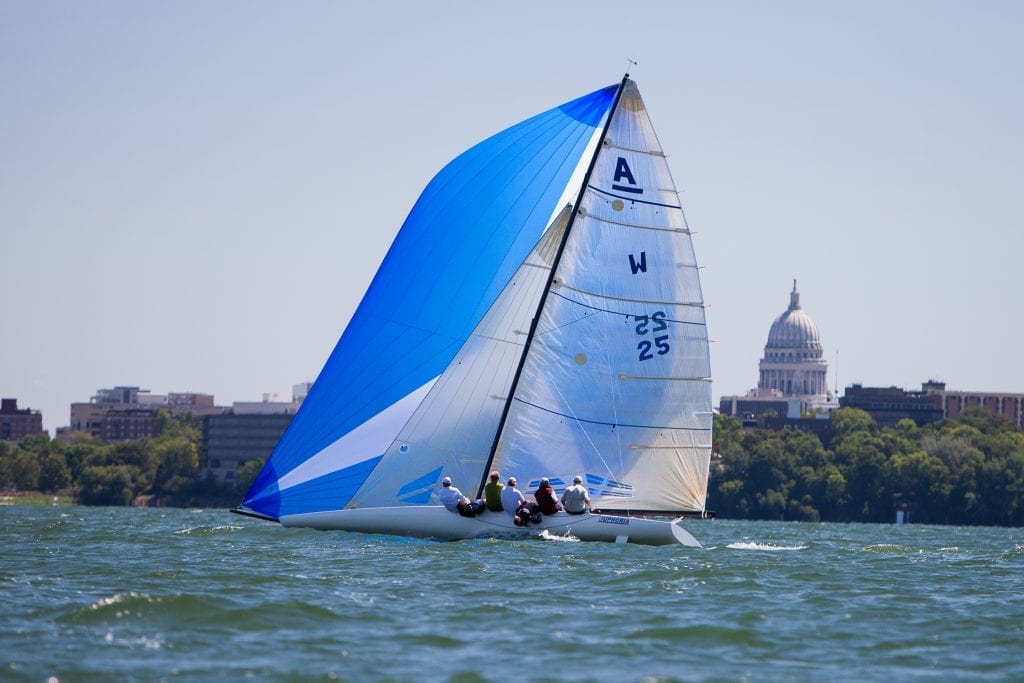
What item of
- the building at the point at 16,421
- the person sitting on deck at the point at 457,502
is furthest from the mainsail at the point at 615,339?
the building at the point at 16,421

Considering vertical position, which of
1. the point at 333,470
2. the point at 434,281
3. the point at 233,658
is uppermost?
the point at 434,281

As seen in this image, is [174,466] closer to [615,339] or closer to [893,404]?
[893,404]

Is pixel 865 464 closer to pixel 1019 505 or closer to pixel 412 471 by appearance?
pixel 1019 505

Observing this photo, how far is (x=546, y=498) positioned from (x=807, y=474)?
227ft

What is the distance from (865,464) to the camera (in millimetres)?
94812

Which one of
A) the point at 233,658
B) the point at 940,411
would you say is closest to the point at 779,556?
the point at 233,658

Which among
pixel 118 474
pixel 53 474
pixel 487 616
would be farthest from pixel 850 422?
pixel 487 616

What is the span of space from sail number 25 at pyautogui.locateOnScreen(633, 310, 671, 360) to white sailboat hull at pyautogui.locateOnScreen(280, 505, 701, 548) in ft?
8.34

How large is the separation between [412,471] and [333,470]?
3.80 ft

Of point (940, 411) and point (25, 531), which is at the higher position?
point (940, 411)

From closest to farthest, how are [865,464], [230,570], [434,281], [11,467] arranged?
1. [230,570]
2. [434,281]
3. [865,464]
4. [11,467]

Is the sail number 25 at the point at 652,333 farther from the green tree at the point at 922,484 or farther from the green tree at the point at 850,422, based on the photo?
the green tree at the point at 850,422

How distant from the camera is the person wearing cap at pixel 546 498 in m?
26.7

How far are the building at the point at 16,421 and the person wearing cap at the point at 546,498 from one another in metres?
153
